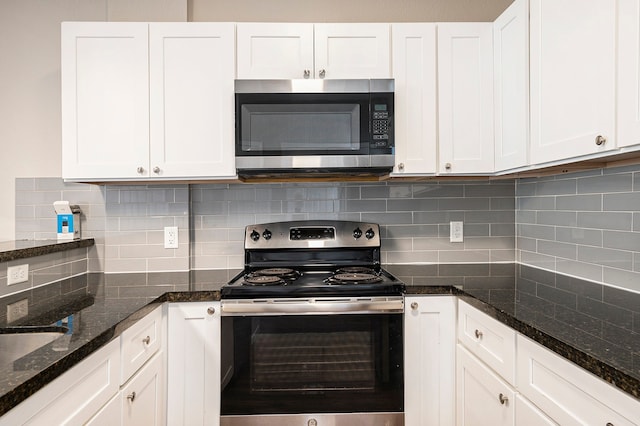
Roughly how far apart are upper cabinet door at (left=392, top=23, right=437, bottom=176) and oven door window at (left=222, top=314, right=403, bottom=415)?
2.80 feet

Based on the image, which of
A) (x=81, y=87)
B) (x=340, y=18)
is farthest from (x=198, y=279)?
(x=340, y=18)

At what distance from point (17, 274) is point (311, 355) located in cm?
133

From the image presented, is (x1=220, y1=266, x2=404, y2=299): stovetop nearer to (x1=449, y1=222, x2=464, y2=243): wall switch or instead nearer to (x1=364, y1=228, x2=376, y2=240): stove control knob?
(x1=364, y1=228, x2=376, y2=240): stove control knob

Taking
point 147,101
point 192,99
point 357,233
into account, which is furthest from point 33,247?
point 357,233

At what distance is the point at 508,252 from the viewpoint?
245 centimetres

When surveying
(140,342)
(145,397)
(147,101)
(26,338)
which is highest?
(147,101)

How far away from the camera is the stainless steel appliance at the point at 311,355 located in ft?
5.81

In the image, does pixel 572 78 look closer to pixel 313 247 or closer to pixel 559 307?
pixel 559 307

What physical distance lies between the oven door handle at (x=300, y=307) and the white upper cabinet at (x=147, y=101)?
66 centimetres

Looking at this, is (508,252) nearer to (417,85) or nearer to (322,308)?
(417,85)

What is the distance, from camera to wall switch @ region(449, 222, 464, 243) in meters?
2.43

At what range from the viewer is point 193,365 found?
5.89 feet

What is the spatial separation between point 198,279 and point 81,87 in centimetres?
111

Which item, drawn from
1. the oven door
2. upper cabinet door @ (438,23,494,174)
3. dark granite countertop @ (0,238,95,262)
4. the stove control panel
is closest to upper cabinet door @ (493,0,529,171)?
upper cabinet door @ (438,23,494,174)
